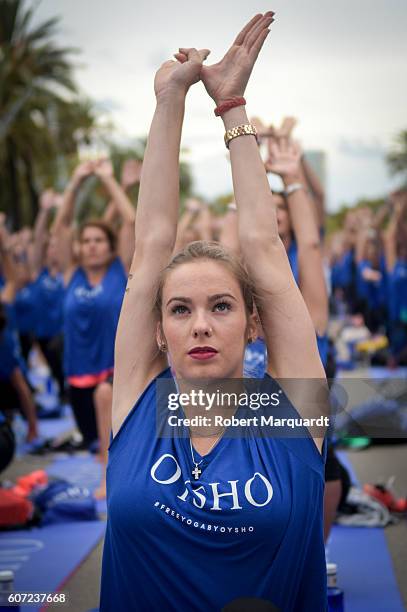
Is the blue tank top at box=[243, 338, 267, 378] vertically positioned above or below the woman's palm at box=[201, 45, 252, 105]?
below

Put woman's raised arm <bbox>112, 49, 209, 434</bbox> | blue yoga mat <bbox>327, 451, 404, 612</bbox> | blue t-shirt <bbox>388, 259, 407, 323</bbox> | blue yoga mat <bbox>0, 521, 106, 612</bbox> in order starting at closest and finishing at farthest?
woman's raised arm <bbox>112, 49, 209, 434</bbox> → blue yoga mat <bbox>327, 451, 404, 612</bbox> → blue yoga mat <bbox>0, 521, 106, 612</bbox> → blue t-shirt <bbox>388, 259, 407, 323</bbox>

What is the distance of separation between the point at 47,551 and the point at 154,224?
9.02 feet

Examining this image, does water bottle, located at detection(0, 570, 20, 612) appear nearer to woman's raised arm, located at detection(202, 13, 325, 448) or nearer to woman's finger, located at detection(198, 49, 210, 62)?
woman's raised arm, located at detection(202, 13, 325, 448)

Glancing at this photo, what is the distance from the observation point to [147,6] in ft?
9.20

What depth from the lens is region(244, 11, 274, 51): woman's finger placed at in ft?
7.70

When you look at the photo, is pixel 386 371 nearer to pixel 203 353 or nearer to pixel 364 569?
pixel 364 569

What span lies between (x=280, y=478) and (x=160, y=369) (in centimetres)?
46

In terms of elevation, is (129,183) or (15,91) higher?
(15,91)

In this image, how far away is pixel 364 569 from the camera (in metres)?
4.18

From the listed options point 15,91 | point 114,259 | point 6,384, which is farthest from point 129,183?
point 15,91

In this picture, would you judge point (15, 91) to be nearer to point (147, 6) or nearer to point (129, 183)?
point (129, 183)

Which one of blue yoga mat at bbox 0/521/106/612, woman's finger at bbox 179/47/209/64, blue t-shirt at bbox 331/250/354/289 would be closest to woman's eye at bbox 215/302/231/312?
woman's finger at bbox 179/47/209/64

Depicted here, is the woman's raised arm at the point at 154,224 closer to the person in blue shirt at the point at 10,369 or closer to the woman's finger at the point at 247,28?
the woman's finger at the point at 247,28

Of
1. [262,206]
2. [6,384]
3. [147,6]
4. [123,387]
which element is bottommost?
[123,387]
